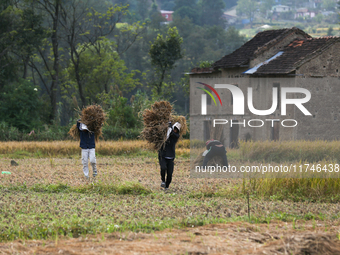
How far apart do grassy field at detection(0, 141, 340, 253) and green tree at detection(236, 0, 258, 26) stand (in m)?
152

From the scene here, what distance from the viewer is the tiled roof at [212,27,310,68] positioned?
3016cm

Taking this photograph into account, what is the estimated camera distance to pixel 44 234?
307 inches

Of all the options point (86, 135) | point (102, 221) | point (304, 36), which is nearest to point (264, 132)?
point (304, 36)

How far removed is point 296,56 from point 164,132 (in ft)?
56.7

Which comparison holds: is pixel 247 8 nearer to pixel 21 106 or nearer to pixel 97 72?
pixel 97 72

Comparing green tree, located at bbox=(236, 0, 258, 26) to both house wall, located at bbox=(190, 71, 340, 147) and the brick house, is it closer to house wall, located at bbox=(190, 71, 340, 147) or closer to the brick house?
the brick house

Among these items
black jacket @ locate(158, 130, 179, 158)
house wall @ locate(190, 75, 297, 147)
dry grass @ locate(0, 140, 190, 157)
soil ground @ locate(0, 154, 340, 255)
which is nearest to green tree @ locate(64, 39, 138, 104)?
house wall @ locate(190, 75, 297, 147)

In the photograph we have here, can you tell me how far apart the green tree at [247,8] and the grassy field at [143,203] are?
152491mm

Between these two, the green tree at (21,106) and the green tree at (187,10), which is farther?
the green tree at (187,10)

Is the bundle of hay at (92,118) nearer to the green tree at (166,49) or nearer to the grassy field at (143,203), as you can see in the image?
the grassy field at (143,203)

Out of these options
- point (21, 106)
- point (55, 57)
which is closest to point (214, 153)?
point (21, 106)

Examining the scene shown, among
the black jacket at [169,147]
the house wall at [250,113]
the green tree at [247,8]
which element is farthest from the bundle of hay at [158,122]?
the green tree at [247,8]

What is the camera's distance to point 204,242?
692 cm

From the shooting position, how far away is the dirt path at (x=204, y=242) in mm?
6449
